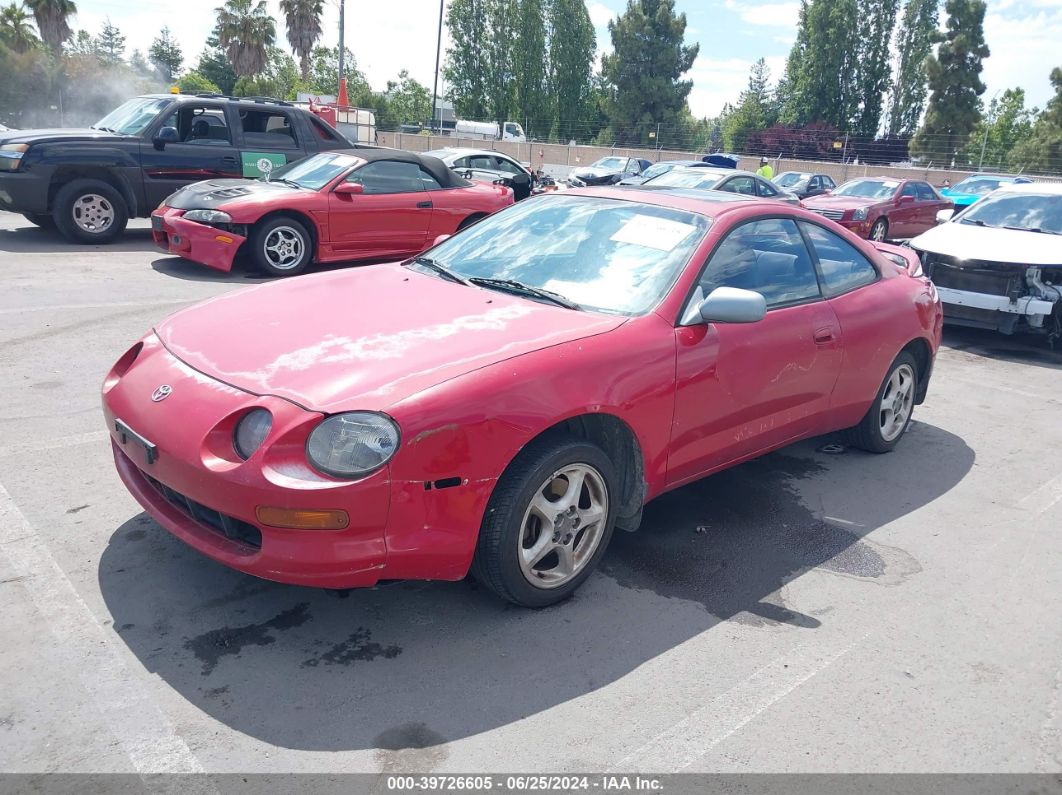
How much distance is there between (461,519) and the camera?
9.65 feet

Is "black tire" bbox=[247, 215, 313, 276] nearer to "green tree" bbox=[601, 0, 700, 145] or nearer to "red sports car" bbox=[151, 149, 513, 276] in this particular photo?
"red sports car" bbox=[151, 149, 513, 276]

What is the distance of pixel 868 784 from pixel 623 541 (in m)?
1.66

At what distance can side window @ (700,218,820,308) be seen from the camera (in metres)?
3.99

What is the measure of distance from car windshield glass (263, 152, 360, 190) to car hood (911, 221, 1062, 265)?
651cm

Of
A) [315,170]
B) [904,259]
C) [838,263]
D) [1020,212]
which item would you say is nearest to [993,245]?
[1020,212]

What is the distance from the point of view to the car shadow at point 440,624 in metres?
2.70

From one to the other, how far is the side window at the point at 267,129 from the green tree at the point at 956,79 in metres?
48.8

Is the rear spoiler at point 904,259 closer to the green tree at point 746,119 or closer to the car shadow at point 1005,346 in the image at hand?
the car shadow at point 1005,346

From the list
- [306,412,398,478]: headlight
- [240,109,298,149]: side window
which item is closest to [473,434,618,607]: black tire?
[306,412,398,478]: headlight

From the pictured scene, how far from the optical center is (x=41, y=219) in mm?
11039

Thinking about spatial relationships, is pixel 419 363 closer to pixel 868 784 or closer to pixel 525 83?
pixel 868 784

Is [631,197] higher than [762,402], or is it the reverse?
[631,197]

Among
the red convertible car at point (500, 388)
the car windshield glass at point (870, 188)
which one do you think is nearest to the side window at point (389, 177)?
the red convertible car at point (500, 388)

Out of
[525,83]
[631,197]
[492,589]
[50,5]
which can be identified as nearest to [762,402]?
[631,197]
